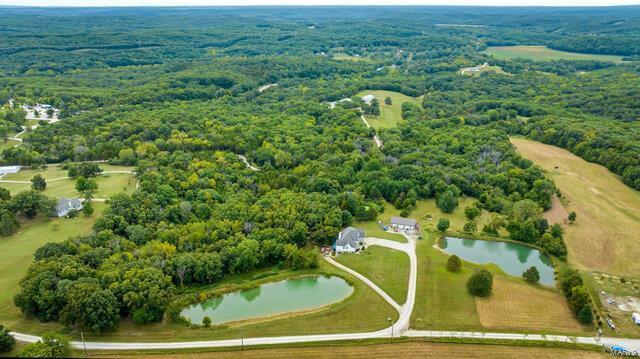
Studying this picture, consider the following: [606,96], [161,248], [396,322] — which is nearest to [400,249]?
[396,322]

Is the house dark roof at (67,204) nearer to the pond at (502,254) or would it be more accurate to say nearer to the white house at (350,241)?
the white house at (350,241)

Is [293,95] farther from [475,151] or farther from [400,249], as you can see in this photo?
[400,249]

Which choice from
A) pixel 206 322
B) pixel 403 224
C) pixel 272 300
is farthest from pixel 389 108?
pixel 206 322

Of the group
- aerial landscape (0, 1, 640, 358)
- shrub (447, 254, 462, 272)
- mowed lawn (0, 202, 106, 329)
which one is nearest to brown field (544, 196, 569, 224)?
aerial landscape (0, 1, 640, 358)

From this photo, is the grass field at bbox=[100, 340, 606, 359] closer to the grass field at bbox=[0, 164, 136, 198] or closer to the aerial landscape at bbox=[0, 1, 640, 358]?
the aerial landscape at bbox=[0, 1, 640, 358]

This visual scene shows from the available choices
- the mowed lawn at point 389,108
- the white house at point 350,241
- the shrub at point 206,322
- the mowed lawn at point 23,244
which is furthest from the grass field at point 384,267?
the mowed lawn at point 389,108

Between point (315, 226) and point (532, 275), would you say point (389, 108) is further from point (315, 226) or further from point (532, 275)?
point (532, 275)
